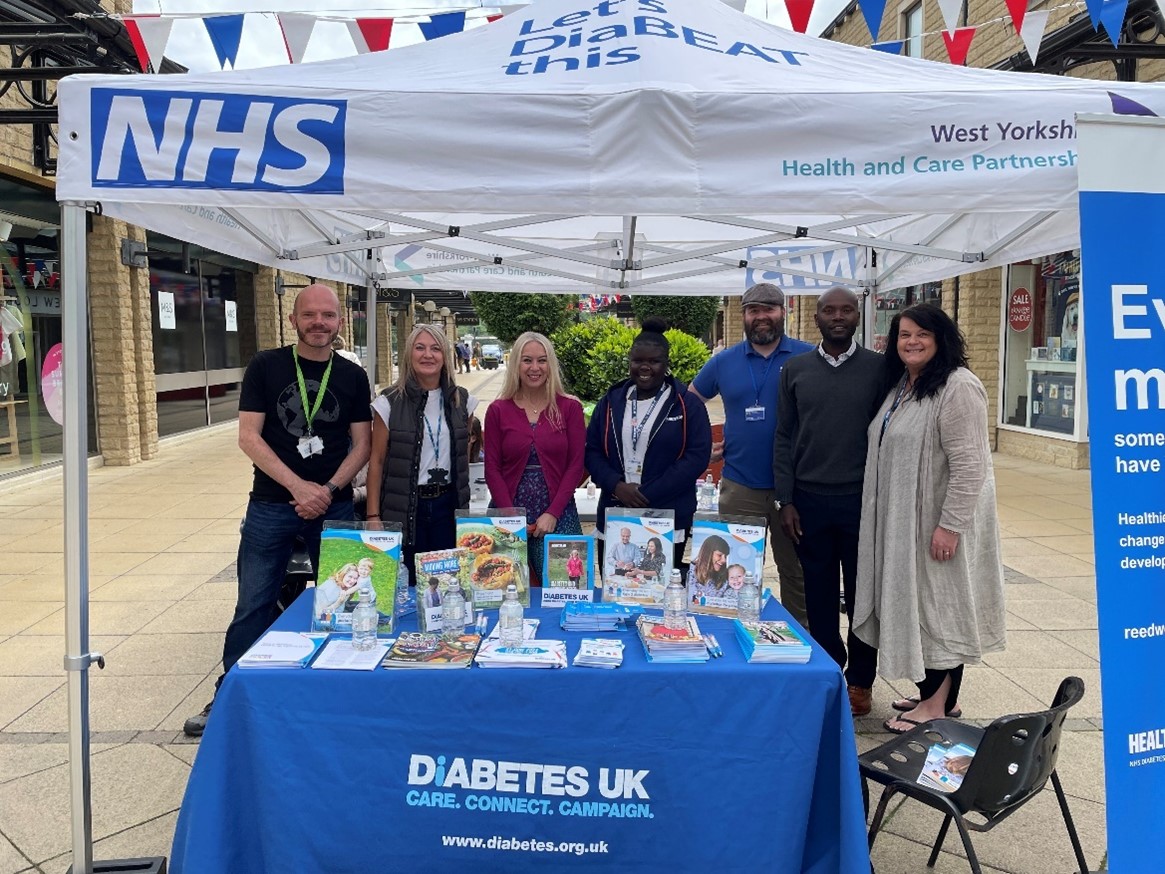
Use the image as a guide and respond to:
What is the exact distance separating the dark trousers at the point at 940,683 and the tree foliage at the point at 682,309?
1293 centimetres

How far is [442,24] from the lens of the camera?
16.4ft

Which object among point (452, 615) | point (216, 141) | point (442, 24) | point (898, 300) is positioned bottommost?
point (452, 615)

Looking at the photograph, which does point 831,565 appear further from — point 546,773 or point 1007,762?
point 546,773

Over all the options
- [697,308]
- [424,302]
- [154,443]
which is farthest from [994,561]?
[424,302]

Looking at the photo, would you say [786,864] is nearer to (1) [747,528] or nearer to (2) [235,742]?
(1) [747,528]

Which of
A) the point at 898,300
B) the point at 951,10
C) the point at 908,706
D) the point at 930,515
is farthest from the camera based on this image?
the point at 898,300

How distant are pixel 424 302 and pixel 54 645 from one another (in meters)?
23.4

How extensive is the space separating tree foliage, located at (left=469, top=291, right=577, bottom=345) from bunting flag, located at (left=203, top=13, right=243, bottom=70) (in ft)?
20.2

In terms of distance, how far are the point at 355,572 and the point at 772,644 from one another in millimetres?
1276

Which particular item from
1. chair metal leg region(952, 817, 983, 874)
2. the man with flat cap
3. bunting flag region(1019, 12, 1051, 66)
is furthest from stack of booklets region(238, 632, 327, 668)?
bunting flag region(1019, 12, 1051, 66)

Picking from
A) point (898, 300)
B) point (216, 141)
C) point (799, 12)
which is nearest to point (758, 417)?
point (216, 141)

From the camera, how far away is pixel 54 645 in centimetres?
442

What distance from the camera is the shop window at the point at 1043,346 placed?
1001 cm

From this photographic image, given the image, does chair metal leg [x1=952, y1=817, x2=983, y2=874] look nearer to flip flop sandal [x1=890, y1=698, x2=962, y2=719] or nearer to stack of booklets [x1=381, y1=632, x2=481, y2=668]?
stack of booklets [x1=381, y1=632, x2=481, y2=668]
